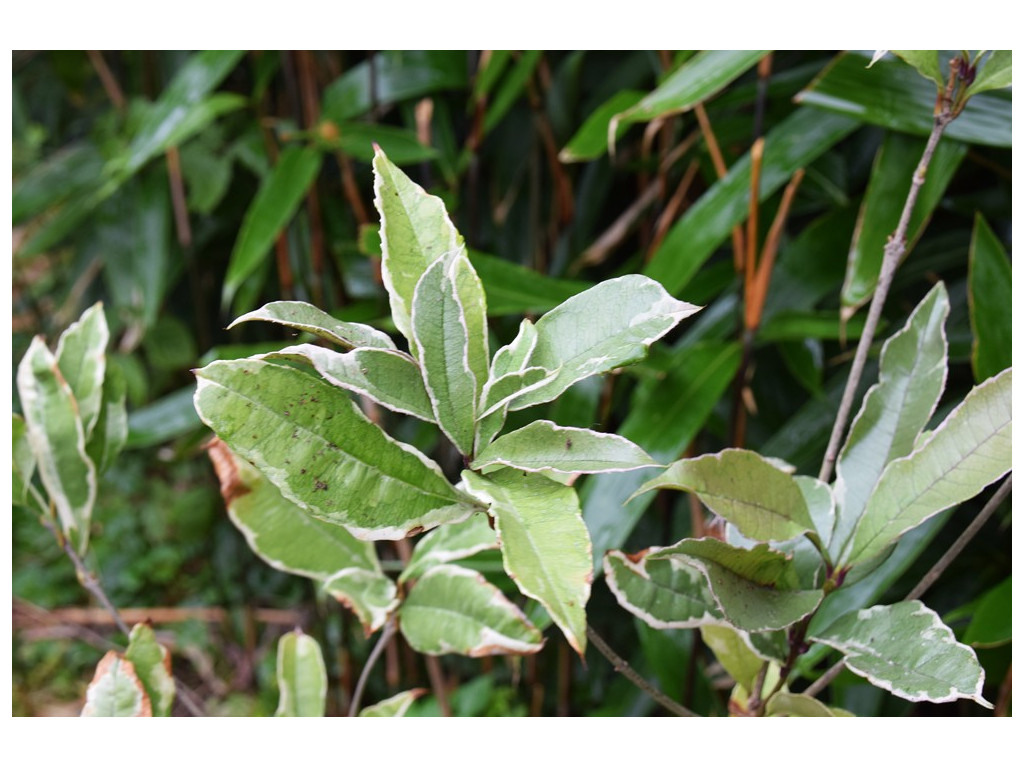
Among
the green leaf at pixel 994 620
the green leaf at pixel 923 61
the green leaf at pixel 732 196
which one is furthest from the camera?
the green leaf at pixel 732 196

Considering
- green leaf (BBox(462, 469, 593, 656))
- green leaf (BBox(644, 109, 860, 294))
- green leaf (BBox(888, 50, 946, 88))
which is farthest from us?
green leaf (BBox(644, 109, 860, 294))

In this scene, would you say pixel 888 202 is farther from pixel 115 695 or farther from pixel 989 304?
pixel 115 695

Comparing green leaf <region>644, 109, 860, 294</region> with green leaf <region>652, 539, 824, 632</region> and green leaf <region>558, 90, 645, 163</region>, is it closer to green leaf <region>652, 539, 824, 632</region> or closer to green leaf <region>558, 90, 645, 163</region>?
green leaf <region>558, 90, 645, 163</region>

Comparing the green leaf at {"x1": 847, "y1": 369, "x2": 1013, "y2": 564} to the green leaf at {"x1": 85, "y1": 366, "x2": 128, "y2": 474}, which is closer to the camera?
the green leaf at {"x1": 847, "y1": 369, "x2": 1013, "y2": 564}

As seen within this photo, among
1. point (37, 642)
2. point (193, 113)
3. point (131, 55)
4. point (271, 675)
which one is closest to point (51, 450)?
point (193, 113)

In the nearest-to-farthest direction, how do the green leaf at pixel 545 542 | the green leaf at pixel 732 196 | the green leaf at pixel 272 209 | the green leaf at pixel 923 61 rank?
the green leaf at pixel 545 542 < the green leaf at pixel 923 61 < the green leaf at pixel 732 196 < the green leaf at pixel 272 209

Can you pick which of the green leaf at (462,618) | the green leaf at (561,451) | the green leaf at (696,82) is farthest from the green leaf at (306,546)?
the green leaf at (696,82)

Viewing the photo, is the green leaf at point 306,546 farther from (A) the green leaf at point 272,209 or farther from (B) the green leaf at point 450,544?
(A) the green leaf at point 272,209

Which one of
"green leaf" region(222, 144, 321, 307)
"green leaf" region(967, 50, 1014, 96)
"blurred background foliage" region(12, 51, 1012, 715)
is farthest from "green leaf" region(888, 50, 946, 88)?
"green leaf" region(222, 144, 321, 307)
